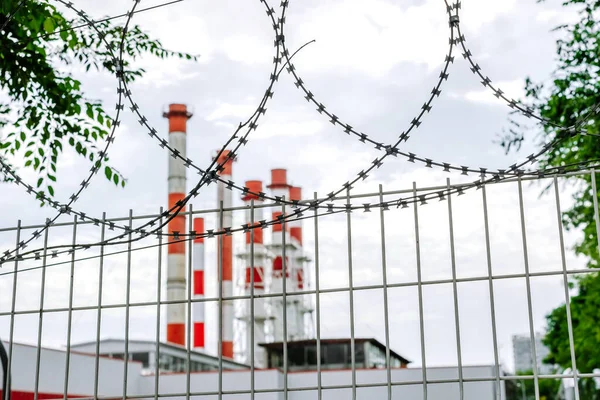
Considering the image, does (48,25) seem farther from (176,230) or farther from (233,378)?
(176,230)

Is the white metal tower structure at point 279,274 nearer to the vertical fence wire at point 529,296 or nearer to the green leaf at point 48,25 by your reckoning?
the green leaf at point 48,25

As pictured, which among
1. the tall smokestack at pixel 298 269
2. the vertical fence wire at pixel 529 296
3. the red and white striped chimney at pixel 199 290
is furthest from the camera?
the tall smokestack at pixel 298 269

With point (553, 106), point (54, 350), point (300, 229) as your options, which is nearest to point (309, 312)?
point (300, 229)

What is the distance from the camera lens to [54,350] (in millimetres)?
19219

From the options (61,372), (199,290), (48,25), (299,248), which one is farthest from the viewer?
(299,248)

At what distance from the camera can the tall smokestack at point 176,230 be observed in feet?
118

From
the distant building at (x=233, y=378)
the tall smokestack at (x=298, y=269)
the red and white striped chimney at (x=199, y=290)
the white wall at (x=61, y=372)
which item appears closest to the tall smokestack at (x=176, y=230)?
the red and white striped chimney at (x=199, y=290)

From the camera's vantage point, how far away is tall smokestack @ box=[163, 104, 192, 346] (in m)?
35.9

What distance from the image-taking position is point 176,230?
37000mm

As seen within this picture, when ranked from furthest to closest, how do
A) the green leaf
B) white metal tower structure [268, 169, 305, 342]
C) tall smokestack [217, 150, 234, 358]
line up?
white metal tower structure [268, 169, 305, 342] < tall smokestack [217, 150, 234, 358] < the green leaf

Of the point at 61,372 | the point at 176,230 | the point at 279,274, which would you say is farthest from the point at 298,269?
the point at 61,372

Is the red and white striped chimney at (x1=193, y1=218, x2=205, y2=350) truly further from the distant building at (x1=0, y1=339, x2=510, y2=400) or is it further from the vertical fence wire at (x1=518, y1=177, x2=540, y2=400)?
the vertical fence wire at (x1=518, y1=177, x2=540, y2=400)

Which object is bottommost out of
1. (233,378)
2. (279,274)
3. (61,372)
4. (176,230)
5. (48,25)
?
(233,378)

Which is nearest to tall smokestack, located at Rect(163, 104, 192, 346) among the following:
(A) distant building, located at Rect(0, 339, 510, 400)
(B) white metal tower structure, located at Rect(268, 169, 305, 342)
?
(A) distant building, located at Rect(0, 339, 510, 400)
